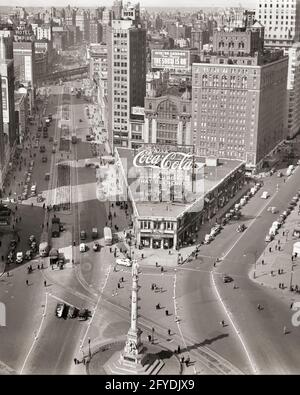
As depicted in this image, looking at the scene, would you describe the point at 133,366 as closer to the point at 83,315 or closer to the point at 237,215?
the point at 83,315

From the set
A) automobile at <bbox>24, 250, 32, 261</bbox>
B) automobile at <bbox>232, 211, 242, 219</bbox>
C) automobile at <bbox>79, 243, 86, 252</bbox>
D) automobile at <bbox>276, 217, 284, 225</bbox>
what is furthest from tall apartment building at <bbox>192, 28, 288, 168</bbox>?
automobile at <bbox>24, 250, 32, 261</bbox>

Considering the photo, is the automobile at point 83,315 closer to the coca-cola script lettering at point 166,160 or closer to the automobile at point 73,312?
the automobile at point 73,312

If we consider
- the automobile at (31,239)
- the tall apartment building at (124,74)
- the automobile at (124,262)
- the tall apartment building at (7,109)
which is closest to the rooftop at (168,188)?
the automobile at (124,262)

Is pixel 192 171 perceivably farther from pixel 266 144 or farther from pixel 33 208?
pixel 266 144

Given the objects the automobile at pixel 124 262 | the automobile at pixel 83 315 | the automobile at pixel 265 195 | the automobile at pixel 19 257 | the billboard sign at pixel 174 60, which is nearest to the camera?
the automobile at pixel 83 315

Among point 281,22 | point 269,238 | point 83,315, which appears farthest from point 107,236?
point 281,22

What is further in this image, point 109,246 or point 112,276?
point 109,246
